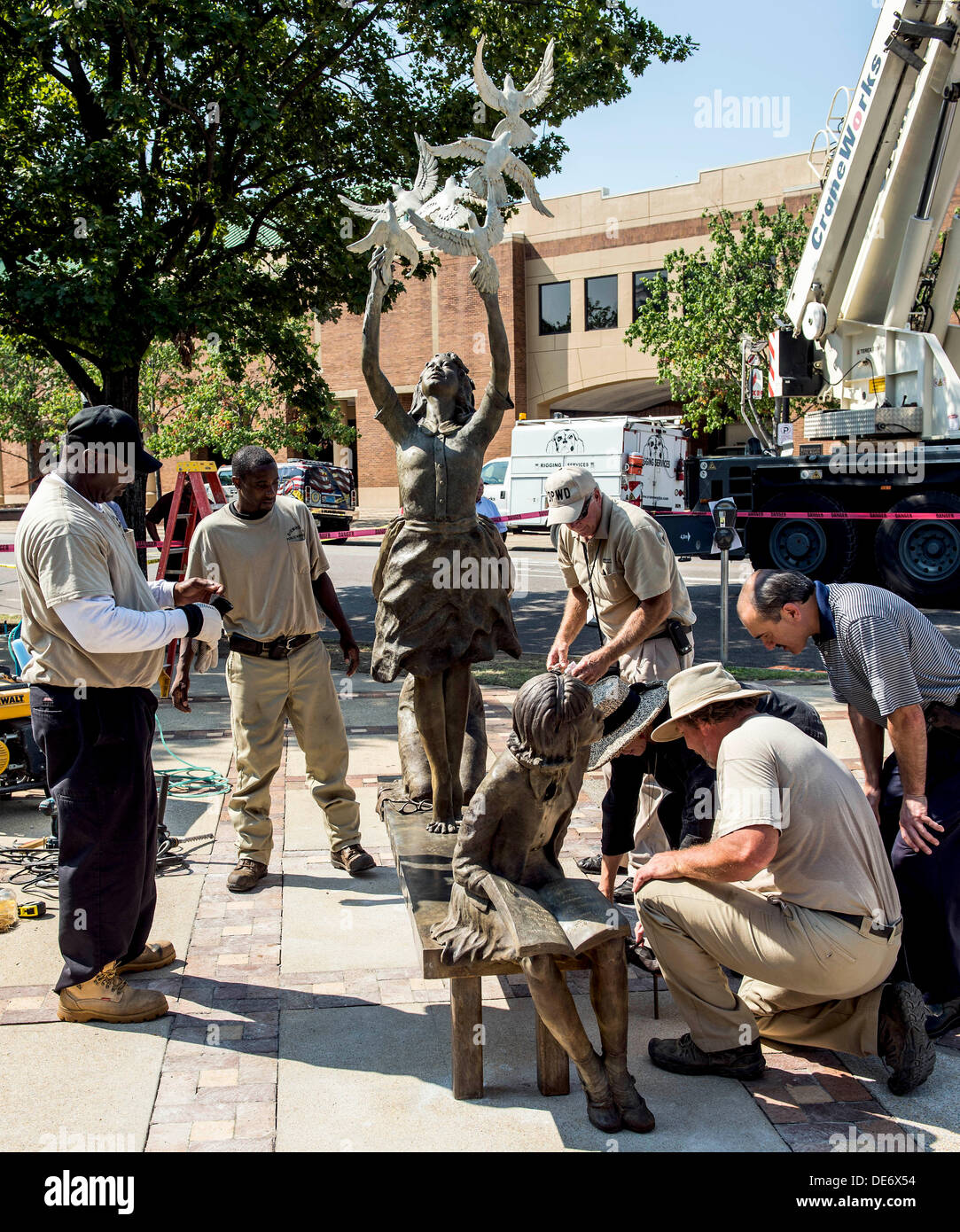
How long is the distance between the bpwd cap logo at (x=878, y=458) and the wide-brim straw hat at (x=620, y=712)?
9598 mm

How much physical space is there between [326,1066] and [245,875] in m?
1.63

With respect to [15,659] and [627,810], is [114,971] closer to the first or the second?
[627,810]

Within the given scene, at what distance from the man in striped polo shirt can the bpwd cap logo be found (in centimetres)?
950

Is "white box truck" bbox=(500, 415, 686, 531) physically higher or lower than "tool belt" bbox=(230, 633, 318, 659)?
higher

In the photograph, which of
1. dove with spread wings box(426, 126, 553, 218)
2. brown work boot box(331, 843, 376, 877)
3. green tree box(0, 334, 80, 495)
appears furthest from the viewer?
green tree box(0, 334, 80, 495)

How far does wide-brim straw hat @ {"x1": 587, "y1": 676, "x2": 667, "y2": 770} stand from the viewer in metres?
4.09

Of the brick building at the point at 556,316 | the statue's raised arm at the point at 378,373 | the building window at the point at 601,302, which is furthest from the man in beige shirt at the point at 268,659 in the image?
the building window at the point at 601,302

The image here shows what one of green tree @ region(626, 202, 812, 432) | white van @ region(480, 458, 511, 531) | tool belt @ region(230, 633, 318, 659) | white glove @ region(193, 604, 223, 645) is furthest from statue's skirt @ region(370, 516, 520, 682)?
green tree @ region(626, 202, 812, 432)

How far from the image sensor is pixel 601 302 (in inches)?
1252

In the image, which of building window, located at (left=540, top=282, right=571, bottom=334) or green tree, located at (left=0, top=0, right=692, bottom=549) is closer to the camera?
green tree, located at (left=0, top=0, right=692, bottom=549)

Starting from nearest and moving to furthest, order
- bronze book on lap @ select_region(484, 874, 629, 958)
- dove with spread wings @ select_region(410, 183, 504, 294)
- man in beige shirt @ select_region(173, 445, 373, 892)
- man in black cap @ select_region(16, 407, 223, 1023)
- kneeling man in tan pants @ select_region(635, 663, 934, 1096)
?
bronze book on lap @ select_region(484, 874, 629, 958)
kneeling man in tan pants @ select_region(635, 663, 934, 1096)
man in black cap @ select_region(16, 407, 223, 1023)
dove with spread wings @ select_region(410, 183, 504, 294)
man in beige shirt @ select_region(173, 445, 373, 892)

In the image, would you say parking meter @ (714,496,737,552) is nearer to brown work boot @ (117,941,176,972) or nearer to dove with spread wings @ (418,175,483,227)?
dove with spread wings @ (418,175,483,227)

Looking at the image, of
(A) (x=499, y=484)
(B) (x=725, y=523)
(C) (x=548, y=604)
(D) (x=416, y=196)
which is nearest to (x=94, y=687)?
(D) (x=416, y=196)

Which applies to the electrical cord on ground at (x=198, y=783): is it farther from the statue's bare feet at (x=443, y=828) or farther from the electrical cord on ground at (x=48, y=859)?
the statue's bare feet at (x=443, y=828)
